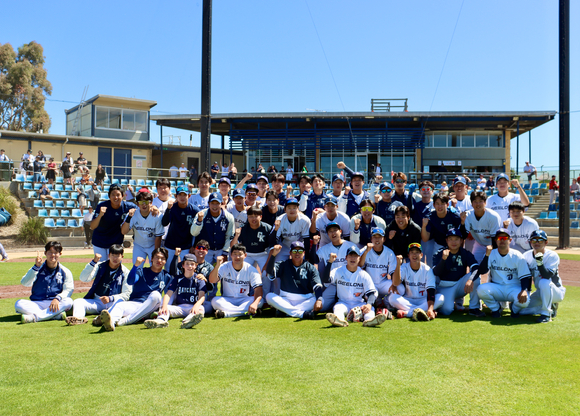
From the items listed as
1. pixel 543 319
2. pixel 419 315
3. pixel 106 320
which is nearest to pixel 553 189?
pixel 543 319

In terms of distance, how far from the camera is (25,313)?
7.16 m

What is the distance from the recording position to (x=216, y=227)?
8281 millimetres

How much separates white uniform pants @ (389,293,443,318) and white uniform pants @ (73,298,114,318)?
4.34 metres

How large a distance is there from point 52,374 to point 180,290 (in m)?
3.00

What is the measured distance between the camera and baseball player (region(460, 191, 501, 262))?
8.11m

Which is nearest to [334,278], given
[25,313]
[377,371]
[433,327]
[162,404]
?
[433,327]

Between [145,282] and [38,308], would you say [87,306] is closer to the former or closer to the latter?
[38,308]

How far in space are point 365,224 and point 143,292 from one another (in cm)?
376

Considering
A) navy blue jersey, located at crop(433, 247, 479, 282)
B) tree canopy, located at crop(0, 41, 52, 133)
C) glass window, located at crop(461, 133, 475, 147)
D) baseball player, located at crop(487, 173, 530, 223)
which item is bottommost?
navy blue jersey, located at crop(433, 247, 479, 282)

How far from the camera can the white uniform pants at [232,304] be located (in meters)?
7.51

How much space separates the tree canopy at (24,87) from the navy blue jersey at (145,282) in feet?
154

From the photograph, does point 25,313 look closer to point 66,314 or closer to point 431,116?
point 66,314

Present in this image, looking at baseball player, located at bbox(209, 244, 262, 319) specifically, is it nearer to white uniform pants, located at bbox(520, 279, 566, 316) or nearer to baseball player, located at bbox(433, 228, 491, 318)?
baseball player, located at bbox(433, 228, 491, 318)

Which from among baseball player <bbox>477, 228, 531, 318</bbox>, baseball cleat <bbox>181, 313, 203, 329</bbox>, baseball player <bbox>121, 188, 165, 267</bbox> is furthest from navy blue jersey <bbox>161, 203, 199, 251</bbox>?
baseball player <bbox>477, 228, 531, 318</bbox>
